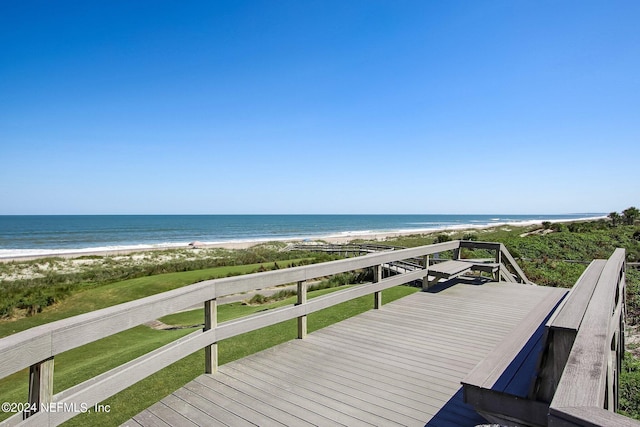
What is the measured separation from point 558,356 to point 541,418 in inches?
19.4

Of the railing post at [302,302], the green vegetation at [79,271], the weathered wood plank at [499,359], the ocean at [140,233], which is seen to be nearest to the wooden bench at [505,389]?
the weathered wood plank at [499,359]

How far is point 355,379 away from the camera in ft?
12.5

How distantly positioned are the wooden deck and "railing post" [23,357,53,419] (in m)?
0.96

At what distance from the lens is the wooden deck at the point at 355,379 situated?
121 inches

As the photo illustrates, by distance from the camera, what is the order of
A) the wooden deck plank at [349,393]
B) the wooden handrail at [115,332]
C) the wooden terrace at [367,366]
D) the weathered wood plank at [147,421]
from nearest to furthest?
the wooden terrace at [367,366], the wooden handrail at [115,332], the weathered wood plank at [147,421], the wooden deck plank at [349,393]

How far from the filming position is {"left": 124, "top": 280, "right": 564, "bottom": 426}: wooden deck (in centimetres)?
309

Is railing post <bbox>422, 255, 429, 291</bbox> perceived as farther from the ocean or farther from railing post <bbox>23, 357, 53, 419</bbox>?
the ocean

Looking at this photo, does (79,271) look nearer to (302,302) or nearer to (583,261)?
(302,302)

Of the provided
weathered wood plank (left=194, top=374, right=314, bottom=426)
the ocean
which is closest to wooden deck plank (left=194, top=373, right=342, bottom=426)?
weathered wood plank (left=194, top=374, right=314, bottom=426)

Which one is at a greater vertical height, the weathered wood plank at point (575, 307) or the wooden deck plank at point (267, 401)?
the weathered wood plank at point (575, 307)

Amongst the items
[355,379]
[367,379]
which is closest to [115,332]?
[355,379]

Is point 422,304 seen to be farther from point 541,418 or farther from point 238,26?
point 238,26

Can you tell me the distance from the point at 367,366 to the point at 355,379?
15.2 inches

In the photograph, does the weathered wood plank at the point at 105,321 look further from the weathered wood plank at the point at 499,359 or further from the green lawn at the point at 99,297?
the green lawn at the point at 99,297
